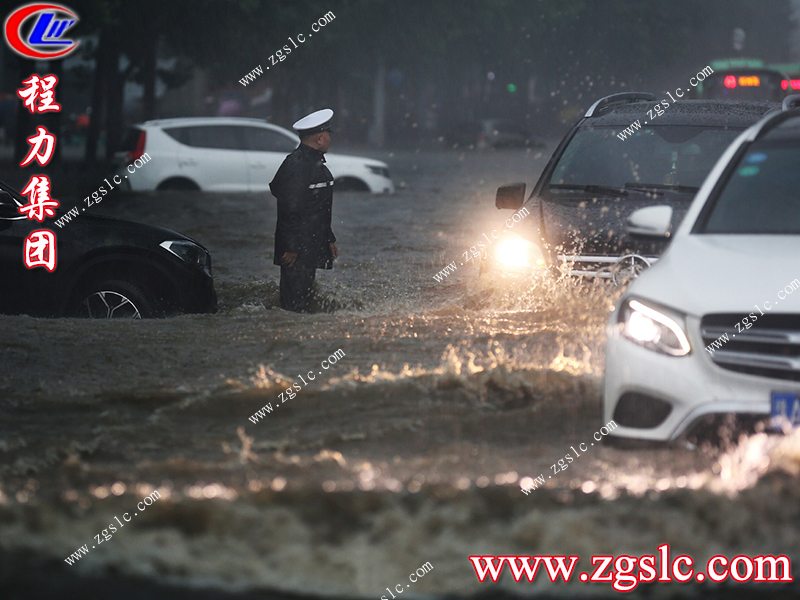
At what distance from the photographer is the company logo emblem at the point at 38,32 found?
18.3 meters

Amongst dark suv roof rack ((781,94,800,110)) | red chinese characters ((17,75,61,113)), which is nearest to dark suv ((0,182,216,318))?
dark suv roof rack ((781,94,800,110))

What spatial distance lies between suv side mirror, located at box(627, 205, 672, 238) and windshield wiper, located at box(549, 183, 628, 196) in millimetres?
1907

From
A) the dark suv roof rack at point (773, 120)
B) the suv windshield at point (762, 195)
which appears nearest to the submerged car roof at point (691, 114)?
the dark suv roof rack at point (773, 120)

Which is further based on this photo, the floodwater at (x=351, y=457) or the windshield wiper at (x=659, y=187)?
the windshield wiper at (x=659, y=187)

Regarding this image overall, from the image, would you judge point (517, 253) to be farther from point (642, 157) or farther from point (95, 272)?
point (95, 272)

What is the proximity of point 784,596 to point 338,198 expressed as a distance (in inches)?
598

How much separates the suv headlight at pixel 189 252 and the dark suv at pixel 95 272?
0.03 ft

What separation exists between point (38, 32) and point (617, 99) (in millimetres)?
12707

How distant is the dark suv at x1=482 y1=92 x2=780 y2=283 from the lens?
675cm

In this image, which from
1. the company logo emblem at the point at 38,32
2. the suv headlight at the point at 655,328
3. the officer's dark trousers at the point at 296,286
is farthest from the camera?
the company logo emblem at the point at 38,32

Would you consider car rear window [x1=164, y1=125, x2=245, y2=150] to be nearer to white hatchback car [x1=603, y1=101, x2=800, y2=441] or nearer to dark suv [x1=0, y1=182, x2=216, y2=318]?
dark suv [x1=0, y1=182, x2=216, y2=318]

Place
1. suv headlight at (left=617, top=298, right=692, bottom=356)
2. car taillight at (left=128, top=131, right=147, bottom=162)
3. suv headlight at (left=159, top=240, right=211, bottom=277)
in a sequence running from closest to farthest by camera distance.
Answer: suv headlight at (left=617, top=298, right=692, bottom=356) → suv headlight at (left=159, top=240, right=211, bottom=277) → car taillight at (left=128, top=131, right=147, bottom=162)

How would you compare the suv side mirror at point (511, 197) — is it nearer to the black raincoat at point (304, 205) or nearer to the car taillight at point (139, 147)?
the black raincoat at point (304, 205)

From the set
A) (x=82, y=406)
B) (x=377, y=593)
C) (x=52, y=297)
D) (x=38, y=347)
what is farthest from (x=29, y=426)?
(x=377, y=593)
